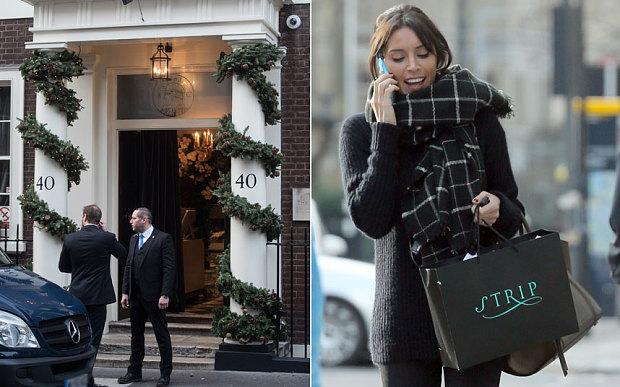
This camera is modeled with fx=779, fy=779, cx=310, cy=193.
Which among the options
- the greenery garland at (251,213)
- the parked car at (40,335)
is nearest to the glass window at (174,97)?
the greenery garland at (251,213)

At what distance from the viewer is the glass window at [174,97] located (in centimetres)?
971

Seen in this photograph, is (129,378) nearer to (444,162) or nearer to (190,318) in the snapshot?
(190,318)

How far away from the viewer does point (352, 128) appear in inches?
90.5

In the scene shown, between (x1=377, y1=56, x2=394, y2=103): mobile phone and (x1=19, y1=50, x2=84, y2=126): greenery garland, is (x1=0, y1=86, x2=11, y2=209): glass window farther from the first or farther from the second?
(x1=377, y1=56, x2=394, y2=103): mobile phone

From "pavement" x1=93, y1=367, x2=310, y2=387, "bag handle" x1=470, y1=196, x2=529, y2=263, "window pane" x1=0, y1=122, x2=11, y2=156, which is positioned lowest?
"pavement" x1=93, y1=367, x2=310, y2=387

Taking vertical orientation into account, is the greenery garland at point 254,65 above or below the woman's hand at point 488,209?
above

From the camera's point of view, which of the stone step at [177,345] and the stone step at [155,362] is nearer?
the stone step at [155,362]

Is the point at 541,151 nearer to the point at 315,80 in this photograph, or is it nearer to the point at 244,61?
the point at 315,80

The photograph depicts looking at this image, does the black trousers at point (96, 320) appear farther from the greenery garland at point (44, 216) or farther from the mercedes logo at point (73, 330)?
the greenery garland at point (44, 216)

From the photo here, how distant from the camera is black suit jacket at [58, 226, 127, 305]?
7.46 metres

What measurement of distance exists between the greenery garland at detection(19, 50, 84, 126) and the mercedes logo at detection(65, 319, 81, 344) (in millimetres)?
2984

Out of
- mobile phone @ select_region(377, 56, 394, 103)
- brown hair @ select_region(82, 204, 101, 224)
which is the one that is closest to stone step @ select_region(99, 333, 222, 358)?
brown hair @ select_region(82, 204, 101, 224)

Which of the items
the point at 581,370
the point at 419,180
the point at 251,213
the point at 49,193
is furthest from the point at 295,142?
the point at 419,180

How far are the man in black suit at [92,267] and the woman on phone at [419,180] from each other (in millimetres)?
5701
